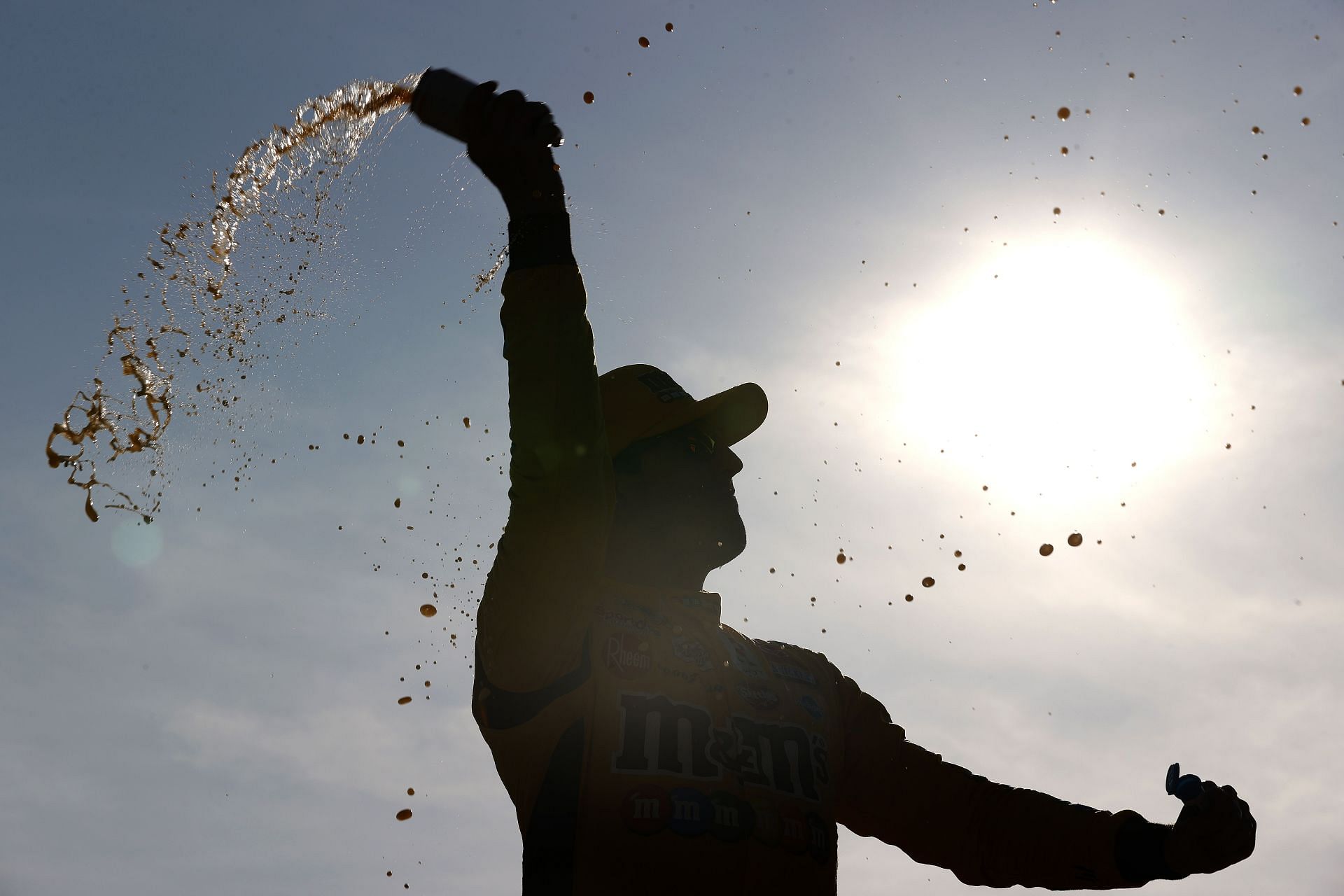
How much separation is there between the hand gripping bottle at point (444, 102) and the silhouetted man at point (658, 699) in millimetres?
43

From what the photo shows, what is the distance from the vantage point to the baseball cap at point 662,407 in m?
4.09

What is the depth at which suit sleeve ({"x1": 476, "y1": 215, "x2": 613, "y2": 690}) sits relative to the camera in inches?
106

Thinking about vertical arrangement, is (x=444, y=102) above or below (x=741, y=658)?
above

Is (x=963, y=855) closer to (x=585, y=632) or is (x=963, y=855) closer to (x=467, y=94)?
(x=585, y=632)

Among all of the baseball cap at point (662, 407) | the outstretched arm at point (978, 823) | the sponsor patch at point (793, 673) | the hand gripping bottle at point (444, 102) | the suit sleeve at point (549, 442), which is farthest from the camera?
the baseball cap at point (662, 407)

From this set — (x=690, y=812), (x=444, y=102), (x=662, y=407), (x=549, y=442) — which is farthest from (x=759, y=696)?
(x=444, y=102)

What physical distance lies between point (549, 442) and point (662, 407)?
148 centimetres

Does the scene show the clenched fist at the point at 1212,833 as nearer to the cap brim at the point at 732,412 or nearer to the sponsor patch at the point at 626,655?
the sponsor patch at the point at 626,655

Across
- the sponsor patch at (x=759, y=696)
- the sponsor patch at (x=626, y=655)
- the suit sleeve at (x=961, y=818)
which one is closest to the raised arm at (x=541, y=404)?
the sponsor patch at (x=626, y=655)

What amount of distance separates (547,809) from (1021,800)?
1855 millimetres

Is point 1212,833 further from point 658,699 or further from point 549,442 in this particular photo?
point 549,442

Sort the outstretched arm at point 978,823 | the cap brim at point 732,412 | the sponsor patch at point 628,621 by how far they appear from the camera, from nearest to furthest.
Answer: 1. the sponsor patch at point 628,621
2. the outstretched arm at point 978,823
3. the cap brim at point 732,412

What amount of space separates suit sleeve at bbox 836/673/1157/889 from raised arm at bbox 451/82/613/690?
164cm

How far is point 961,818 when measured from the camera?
157 inches
